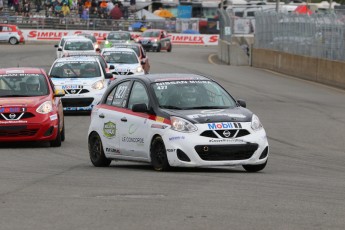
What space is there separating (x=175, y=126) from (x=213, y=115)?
0.51 meters

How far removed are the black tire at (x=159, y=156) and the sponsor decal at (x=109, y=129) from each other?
126cm

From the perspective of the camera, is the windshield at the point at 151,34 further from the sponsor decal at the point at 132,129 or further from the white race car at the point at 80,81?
the sponsor decal at the point at 132,129

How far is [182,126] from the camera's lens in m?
13.5

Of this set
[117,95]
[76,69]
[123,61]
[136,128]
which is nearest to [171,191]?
[136,128]

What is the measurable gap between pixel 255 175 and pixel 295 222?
174 inches

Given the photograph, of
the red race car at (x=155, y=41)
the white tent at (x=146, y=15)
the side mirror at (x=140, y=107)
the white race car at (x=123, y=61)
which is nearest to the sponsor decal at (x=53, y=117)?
the side mirror at (x=140, y=107)

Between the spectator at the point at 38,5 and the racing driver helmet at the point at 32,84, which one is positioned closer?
the racing driver helmet at the point at 32,84

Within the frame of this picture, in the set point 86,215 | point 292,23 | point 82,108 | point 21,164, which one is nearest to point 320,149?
point 21,164

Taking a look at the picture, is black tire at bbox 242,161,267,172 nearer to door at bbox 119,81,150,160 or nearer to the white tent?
door at bbox 119,81,150,160

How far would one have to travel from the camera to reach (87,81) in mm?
26906

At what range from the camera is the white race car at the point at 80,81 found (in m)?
26.6

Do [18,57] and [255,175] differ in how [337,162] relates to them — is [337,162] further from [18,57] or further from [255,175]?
[18,57]

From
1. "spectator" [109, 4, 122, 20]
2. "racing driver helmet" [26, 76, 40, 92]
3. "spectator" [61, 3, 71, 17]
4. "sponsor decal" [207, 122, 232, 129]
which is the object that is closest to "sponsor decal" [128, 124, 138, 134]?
"sponsor decal" [207, 122, 232, 129]

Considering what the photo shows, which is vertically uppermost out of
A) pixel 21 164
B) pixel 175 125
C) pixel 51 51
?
pixel 175 125
